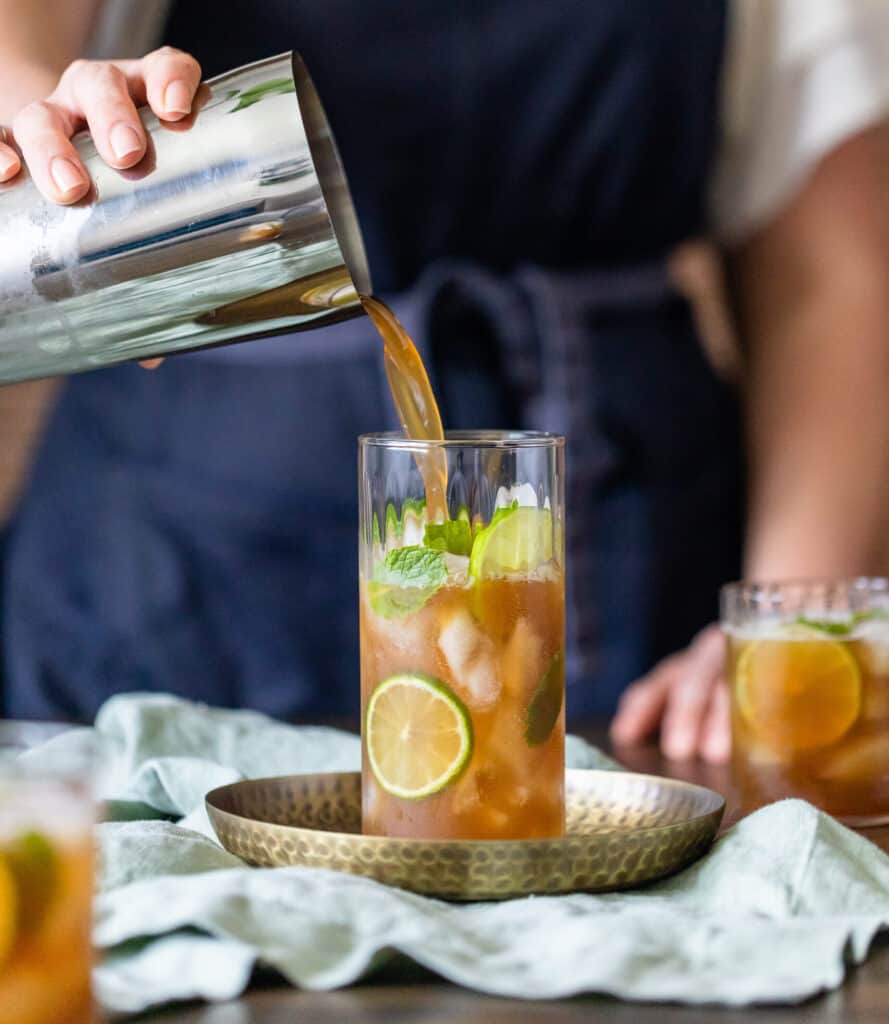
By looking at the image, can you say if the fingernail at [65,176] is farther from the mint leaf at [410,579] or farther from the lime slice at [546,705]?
the lime slice at [546,705]

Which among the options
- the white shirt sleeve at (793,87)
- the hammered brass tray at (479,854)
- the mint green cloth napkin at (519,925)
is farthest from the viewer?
the white shirt sleeve at (793,87)

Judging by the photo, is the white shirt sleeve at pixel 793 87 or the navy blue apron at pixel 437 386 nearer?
the navy blue apron at pixel 437 386

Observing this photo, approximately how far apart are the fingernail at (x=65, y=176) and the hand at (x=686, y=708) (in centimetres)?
72

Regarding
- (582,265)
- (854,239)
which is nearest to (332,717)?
(582,265)

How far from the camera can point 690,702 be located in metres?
1.48

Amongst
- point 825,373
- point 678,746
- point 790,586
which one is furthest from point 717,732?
point 825,373

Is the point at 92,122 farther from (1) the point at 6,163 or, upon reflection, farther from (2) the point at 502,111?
(2) the point at 502,111

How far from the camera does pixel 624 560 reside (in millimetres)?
2051

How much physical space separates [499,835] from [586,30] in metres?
1.32

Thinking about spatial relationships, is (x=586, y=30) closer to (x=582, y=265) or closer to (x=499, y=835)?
(x=582, y=265)

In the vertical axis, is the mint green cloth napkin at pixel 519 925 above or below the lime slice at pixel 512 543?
below

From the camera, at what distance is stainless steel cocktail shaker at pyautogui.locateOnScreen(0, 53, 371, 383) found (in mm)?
1011

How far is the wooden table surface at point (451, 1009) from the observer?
72 centimetres

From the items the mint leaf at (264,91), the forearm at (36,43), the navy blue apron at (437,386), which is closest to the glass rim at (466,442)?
the mint leaf at (264,91)
